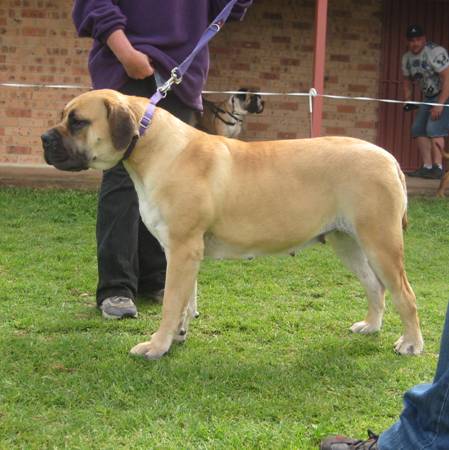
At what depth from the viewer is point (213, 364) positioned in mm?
3838

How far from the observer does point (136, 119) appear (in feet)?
12.8

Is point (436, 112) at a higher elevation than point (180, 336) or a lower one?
higher

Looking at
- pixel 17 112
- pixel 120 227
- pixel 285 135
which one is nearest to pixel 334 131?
pixel 285 135

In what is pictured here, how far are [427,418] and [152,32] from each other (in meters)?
3.19

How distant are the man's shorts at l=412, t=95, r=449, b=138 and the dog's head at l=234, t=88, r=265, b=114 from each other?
8.38 ft

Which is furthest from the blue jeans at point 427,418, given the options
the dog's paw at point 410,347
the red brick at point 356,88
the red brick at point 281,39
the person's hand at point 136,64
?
the red brick at point 356,88

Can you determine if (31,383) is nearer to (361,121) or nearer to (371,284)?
(371,284)

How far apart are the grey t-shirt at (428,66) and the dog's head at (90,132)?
27.8ft

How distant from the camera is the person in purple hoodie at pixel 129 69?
4.51 meters

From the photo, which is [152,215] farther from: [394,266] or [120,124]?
[394,266]

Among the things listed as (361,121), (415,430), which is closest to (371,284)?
(415,430)

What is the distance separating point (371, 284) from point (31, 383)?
84.4 inches

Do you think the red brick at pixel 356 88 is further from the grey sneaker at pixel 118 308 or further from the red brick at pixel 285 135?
the grey sneaker at pixel 118 308

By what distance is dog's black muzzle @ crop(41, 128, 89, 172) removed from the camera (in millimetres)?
3826
